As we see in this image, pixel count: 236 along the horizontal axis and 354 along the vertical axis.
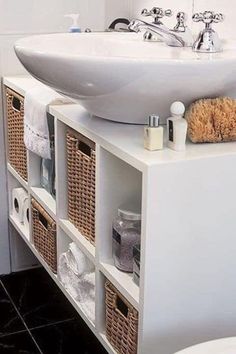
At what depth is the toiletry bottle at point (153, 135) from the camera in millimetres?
1187

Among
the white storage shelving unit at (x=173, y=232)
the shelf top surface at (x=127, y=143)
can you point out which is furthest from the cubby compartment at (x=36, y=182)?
the white storage shelving unit at (x=173, y=232)

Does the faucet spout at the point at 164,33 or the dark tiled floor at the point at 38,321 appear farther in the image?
the dark tiled floor at the point at 38,321

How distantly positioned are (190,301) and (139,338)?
0.45 ft

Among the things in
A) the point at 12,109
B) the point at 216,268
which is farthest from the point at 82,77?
the point at 12,109

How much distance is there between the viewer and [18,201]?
2.06 meters

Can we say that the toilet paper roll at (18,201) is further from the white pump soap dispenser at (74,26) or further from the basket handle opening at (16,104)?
the white pump soap dispenser at (74,26)

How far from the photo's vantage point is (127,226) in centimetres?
134

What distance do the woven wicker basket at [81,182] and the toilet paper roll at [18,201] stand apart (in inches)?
19.5

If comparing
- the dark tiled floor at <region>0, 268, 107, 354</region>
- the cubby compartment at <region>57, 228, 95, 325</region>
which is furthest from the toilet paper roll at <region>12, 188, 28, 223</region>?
the cubby compartment at <region>57, 228, 95, 325</region>

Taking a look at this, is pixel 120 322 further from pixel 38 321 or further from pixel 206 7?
pixel 206 7

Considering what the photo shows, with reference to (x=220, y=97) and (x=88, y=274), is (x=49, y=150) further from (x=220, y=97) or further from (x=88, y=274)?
(x=220, y=97)

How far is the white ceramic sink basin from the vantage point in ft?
3.73

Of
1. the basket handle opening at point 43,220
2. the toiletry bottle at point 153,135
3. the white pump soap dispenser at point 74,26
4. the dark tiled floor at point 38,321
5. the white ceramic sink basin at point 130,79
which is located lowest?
the dark tiled floor at point 38,321

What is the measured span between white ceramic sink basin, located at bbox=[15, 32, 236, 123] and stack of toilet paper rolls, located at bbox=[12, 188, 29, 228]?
728mm
